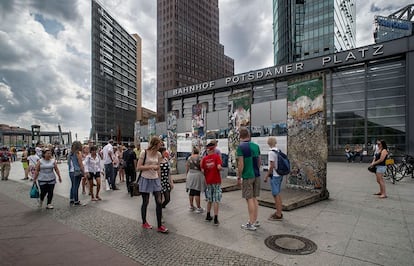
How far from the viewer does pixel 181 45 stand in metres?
98.4

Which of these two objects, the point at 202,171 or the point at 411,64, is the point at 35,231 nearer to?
the point at 202,171

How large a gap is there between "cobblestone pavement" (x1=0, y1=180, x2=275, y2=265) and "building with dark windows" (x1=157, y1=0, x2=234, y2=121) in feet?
289

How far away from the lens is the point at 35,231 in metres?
4.77

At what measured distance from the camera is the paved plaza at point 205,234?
3.47 m

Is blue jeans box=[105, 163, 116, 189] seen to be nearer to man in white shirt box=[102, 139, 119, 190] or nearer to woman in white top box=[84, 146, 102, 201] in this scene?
man in white shirt box=[102, 139, 119, 190]

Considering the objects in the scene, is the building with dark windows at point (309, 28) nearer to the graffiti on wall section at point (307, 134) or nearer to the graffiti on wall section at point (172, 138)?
the graffiti on wall section at point (172, 138)

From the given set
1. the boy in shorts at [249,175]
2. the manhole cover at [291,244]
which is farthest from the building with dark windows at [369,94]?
the manhole cover at [291,244]

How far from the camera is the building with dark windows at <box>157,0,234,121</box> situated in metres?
96.8

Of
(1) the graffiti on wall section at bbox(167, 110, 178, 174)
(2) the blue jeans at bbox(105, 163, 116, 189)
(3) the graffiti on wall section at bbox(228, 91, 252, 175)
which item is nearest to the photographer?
(2) the blue jeans at bbox(105, 163, 116, 189)

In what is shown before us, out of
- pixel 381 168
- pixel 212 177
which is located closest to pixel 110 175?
pixel 212 177

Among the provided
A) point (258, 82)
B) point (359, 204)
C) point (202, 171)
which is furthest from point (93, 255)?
point (258, 82)

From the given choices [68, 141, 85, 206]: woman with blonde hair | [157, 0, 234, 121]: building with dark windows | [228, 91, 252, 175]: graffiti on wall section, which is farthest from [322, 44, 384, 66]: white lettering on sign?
[157, 0, 234, 121]: building with dark windows

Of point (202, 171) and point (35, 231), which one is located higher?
point (202, 171)

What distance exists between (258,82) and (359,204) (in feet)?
89.8
